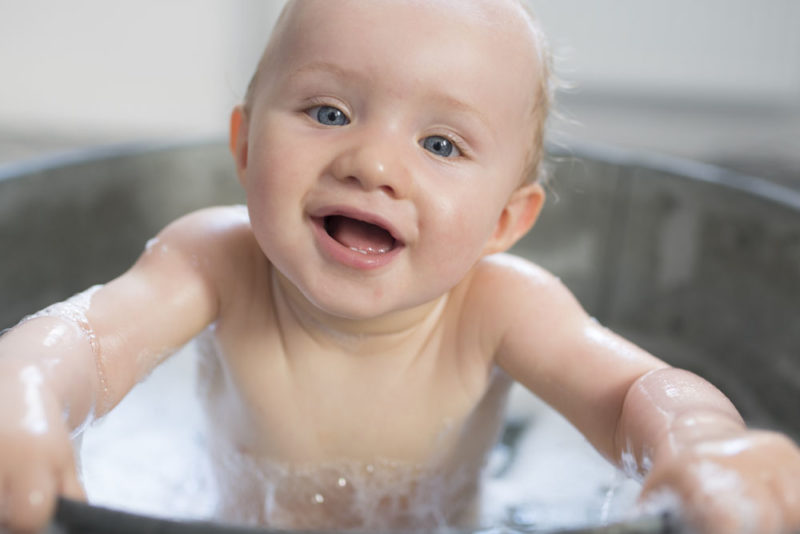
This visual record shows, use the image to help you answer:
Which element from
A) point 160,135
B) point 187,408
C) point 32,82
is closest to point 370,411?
point 187,408

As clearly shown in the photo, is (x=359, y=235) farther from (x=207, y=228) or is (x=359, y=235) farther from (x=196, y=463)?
(x=196, y=463)

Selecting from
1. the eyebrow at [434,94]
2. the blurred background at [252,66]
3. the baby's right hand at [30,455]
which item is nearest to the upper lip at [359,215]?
the eyebrow at [434,94]

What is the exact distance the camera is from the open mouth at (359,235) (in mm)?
670

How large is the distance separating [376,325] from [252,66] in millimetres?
1761

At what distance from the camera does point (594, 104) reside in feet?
8.61

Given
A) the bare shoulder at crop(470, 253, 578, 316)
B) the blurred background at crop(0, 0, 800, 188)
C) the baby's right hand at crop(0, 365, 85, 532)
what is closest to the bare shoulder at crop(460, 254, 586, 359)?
the bare shoulder at crop(470, 253, 578, 316)

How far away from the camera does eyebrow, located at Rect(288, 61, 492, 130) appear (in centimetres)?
66

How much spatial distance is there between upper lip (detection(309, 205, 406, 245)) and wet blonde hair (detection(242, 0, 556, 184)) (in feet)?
0.58

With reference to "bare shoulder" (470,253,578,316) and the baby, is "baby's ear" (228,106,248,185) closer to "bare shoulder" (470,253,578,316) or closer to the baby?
the baby

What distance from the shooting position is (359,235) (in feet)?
2.21

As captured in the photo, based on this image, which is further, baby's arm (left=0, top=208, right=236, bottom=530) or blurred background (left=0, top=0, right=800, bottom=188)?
blurred background (left=0, top=0, right=800, bottom=188)

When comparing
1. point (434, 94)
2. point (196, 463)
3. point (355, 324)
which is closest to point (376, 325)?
point (355, 324)

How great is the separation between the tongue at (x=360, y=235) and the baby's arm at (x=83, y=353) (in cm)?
18

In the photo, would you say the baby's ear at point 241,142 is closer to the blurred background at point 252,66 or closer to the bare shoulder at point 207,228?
the bare shoulder at point 207,228
